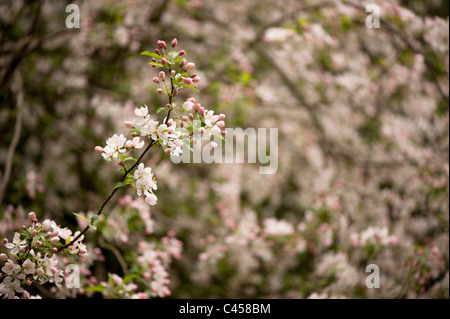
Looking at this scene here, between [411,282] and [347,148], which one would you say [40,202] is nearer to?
[411,282]

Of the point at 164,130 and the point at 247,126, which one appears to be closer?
the point at 164,130

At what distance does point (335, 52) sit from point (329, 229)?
5.63 feet

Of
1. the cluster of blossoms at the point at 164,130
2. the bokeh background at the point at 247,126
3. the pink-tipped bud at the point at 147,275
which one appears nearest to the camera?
the cluster of blossoms at the point at 164,130

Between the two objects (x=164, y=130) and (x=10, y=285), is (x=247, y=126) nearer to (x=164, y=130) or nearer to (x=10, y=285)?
(x=164, y=130)

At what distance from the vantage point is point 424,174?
8.27 ft

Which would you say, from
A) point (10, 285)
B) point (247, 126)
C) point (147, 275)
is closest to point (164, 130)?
point (10, 285)

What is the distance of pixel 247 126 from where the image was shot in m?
3.97

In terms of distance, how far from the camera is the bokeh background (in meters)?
2.23

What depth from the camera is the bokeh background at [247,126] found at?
2.23 m

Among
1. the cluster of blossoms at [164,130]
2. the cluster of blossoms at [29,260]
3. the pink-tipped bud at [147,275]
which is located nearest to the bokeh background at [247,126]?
the pink-tipped bud at [147,275]

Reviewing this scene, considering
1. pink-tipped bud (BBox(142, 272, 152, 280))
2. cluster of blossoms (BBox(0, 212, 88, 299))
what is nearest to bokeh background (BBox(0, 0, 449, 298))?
pink-tipped bud (BBox(142, 272, 152, 280))

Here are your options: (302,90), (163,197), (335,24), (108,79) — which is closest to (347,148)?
(302,90)

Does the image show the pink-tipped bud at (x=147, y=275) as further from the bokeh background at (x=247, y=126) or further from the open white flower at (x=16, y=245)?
the open white flower at (x=16, y=245)

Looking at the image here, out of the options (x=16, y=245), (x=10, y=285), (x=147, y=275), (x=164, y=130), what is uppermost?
(x=164, y=130)
